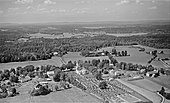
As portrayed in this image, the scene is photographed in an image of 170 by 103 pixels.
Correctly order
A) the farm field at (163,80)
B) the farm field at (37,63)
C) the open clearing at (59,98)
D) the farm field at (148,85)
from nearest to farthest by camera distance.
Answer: the open clearing at (59,98) → the farm field at (148,85) → the farm field at (163,80) → the farm field at (37,63)

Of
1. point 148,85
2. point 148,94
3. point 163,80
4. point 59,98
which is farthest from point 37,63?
point 148,94

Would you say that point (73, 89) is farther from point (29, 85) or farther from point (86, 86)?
point (29, 85)

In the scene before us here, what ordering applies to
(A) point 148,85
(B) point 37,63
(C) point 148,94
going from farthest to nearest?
(B) point 37,63 < (A) point 148,85 < (C) point 148,94

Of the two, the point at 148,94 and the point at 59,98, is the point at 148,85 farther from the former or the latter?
the point at 59,98

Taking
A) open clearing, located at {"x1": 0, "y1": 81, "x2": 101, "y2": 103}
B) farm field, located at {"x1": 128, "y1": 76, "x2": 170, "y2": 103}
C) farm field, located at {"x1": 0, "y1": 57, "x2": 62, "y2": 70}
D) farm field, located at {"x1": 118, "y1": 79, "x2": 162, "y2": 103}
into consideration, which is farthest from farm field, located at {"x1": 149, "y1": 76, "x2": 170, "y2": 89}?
farm field, located at {"x1": 0, "y1": 57, "x2": 62, "y2": 70}

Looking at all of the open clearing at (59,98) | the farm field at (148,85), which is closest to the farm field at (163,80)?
the farm field at (148,85)

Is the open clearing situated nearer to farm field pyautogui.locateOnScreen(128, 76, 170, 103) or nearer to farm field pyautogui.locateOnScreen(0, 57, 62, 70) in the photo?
farm field pyautogui.locateOnScreen(128, 76, 170, 103)

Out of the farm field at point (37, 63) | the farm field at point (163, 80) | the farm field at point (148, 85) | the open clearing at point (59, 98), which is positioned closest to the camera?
the open clearing at point (59, 98)

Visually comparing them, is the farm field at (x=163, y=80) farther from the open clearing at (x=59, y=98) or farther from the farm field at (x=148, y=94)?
the open clearing at (x=59, y=98)

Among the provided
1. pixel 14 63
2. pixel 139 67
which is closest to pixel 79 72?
pixel 139 67

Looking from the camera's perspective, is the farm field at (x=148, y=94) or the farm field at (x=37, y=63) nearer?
the farm field at (x=148, y=94)

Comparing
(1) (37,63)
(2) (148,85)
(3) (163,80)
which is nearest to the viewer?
(2) (148,85)
